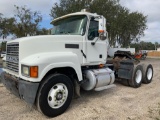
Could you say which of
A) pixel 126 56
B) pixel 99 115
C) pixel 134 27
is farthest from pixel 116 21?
pixel 99 115

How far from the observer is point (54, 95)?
4.70 m

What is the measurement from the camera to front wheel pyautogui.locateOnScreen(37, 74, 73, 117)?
4.52 metres

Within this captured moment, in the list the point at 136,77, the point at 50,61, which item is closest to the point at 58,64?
the point at 50,61

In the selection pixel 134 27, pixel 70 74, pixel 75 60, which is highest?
pixel 134 27

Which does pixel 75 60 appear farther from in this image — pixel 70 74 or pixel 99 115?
pixel 99 115

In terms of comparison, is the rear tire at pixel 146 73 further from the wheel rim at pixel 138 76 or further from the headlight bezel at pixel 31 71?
the headlight bezel at pixel 31 71

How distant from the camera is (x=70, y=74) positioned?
5.37 metres

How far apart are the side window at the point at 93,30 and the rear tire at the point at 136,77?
8.65 ft

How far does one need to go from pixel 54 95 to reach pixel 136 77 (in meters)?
4.42

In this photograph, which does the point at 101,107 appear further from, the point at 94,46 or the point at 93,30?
the point at 93,30

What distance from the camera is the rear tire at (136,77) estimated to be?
303 inches

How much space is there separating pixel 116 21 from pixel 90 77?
21066mm

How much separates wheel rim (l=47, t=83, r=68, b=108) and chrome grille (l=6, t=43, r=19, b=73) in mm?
1047

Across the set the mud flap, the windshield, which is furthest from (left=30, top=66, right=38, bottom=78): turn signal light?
the mud flap
